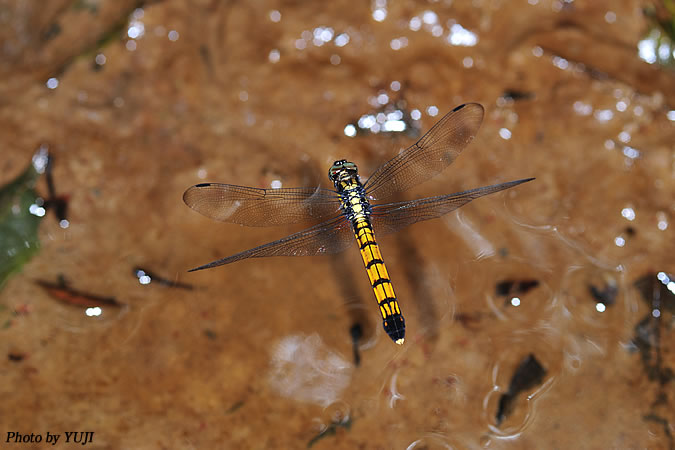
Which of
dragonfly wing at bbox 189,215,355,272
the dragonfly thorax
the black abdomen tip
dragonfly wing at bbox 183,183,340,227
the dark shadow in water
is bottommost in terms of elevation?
the dark shadow in water

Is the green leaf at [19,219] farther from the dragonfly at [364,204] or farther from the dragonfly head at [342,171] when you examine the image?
the dragonfly head at [342,171]

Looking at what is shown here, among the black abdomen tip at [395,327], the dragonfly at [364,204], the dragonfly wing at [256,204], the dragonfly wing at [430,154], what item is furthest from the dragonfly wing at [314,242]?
the black abdomen tip at [395,327]

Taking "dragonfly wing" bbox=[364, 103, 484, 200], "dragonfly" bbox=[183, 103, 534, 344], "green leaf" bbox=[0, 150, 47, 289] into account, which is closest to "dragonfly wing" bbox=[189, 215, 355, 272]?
"dragonfly" bbox=[183, 103, 534, 344]

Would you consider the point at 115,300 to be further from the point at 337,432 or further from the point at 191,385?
the point at 337,432

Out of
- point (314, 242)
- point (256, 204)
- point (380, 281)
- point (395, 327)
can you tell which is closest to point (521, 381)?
point (395, 327)

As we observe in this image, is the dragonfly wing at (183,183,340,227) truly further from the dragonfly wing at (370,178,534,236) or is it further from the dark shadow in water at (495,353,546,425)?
the dark shadow in water at (495,353,546,425)

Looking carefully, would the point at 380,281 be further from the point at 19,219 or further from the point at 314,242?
the point at 19,219
